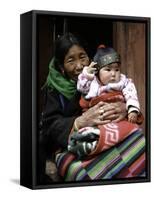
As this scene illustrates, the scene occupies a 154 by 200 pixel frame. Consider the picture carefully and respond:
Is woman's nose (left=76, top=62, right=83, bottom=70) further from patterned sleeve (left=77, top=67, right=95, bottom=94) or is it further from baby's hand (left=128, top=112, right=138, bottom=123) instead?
baby's hand (left=128, top=112, right=138, bottom=123)

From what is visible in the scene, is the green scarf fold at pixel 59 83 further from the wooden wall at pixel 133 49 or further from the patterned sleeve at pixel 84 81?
the wooden wall at pixel 133 49

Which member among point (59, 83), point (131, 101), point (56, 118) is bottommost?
point (56, 118)

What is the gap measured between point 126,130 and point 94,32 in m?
0.72

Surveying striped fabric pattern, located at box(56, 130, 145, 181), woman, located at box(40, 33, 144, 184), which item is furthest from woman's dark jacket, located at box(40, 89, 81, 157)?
striped fabric pattern, located at box(56, 130, 145, 181)

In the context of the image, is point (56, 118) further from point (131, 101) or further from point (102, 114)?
point (131, 101)

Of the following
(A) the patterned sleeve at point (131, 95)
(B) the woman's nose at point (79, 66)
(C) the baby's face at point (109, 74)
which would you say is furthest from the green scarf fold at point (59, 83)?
(A) the patterned sleeve at point (131, 95)

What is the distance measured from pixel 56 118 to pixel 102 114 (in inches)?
13.4

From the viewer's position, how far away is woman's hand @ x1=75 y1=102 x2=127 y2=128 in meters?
5.69

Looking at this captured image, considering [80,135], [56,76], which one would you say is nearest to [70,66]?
[56,76]

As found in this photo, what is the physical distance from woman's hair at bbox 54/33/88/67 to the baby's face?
0.28 metres

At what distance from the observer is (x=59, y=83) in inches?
222

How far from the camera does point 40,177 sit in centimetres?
558

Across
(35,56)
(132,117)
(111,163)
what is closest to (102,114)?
(132,117)

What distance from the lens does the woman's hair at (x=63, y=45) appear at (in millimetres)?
5621
